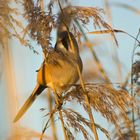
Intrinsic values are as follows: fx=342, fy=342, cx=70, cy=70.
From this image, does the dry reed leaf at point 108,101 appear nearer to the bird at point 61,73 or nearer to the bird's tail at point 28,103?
the bird's tail at point 28,103

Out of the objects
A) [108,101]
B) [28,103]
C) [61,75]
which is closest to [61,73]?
[61,75]

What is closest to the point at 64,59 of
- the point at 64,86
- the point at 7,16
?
the point at 64,86

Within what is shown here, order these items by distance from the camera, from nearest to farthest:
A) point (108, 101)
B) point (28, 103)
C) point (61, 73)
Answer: point (108, 101), point (28, 103), point (61, 73)

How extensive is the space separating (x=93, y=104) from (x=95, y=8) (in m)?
0.36

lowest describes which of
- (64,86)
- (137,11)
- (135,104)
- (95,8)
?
(64,86)

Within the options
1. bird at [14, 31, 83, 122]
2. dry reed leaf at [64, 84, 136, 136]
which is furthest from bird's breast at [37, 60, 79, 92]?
dry reed leaf at [64, 84, 136, 136]

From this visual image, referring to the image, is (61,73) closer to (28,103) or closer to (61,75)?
(61,75)

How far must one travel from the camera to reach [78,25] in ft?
4.12

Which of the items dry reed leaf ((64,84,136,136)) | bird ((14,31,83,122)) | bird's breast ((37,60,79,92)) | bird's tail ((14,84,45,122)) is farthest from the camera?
bird's breast ((37,60,79,92))

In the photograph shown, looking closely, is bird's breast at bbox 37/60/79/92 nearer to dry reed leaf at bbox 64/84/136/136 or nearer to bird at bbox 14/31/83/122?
bird at bbox 14/31/83/122

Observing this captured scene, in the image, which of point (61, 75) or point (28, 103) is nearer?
point (28, 103)

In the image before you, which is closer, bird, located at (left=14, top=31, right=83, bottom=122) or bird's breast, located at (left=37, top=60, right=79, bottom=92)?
bird, located at (left=14, top=31, right=83, bottom=122)

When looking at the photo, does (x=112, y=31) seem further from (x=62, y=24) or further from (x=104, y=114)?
(x=104, y=114)

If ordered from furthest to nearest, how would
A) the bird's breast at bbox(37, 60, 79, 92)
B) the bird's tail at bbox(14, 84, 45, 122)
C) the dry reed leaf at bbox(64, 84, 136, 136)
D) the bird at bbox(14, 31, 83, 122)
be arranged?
the bird's breast at bbox(37, 60, 79, 92) < the bird at bbox(14, 31, 83, 122) < the bird's tail at bbox(14, 84, 45, 122) < the dry reed leaf at bbox(64, 84, 136, 136)
